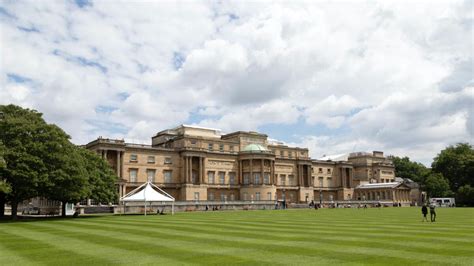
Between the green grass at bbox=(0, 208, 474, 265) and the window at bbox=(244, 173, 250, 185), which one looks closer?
the green grass at bbox=(0, 208, 474, 265)

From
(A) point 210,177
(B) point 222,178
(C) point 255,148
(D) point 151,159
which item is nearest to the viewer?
(D) point 151,159

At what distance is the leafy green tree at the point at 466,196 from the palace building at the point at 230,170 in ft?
64.5

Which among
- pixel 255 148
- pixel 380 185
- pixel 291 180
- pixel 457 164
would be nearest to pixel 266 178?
pixel 255 148

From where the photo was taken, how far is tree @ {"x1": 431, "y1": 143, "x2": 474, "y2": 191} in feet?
378

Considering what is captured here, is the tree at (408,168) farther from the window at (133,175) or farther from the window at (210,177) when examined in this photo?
the window at (133,175)

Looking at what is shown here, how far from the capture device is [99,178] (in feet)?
189

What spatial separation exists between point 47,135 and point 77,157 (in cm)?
419

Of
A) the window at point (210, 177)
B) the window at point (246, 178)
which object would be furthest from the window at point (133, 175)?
the window at point (246, 178)

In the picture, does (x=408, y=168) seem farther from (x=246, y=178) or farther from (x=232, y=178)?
(x=232, y=178)

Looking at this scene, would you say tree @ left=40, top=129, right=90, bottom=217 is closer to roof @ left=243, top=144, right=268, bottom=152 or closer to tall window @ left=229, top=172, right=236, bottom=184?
tall window @ left=229, top=172, right=236, bottom=184

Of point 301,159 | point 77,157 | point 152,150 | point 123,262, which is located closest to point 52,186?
point 77,157

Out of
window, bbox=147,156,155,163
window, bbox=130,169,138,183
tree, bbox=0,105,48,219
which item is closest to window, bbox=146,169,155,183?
window, bbox=147,156,155,163

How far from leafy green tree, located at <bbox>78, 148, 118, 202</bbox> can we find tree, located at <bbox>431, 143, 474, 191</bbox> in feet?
305

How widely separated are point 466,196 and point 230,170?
56512mm
